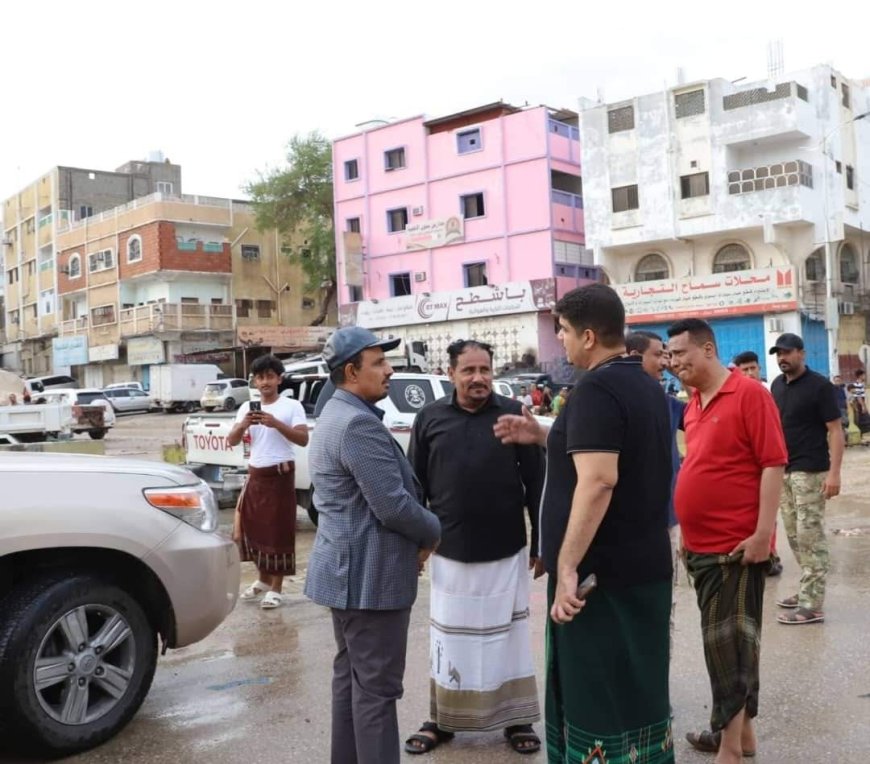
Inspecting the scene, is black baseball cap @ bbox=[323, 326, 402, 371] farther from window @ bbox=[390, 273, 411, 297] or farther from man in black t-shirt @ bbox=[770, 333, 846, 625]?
window @ bbox=[390, 273, 411, 297]

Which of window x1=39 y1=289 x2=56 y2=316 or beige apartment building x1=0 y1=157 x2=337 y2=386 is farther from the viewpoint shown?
window x1=39 y1=289 x2=56 y2=316

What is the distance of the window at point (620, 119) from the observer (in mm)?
34562

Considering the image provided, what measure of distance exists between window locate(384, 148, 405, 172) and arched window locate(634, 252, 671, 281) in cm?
1123

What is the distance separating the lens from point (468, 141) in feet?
126

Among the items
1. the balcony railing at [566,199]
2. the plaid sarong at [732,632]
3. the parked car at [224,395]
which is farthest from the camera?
the balcony railing at [566,199]

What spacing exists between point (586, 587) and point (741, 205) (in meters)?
31.8

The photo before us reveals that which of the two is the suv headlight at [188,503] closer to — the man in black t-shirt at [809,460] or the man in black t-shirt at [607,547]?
the man in black t-shirt at [607,547]

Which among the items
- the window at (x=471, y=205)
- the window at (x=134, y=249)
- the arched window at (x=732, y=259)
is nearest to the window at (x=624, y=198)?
the arched window at (x=732, y=259)

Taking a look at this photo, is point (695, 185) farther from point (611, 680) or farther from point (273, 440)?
point (611, 680)

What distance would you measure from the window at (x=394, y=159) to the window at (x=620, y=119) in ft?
31.0

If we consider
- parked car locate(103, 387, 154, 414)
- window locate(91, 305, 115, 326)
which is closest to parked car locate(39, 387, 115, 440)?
parked car locate(103, 387, 154, 414)

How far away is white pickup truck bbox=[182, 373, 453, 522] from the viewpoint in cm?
1075

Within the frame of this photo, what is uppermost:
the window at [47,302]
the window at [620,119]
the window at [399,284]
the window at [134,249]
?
the window at [620,119]

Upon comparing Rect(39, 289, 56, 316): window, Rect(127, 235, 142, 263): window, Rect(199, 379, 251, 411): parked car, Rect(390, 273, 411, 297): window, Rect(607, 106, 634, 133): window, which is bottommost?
Rect(199, 379, 251, 411): parked car
